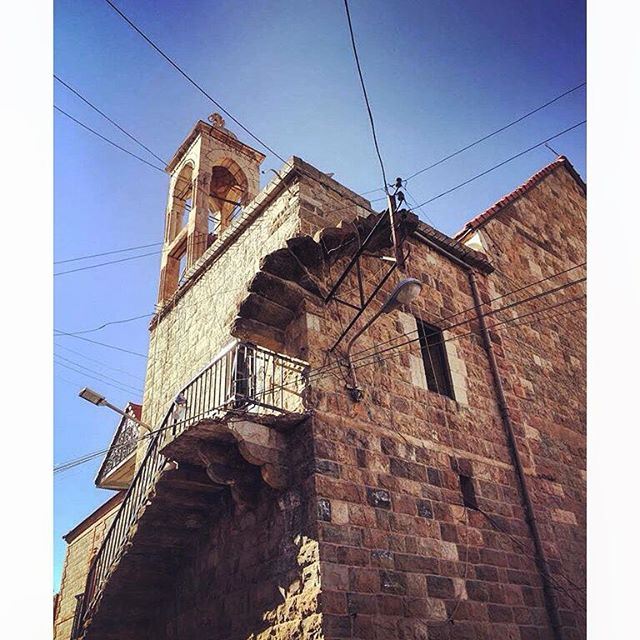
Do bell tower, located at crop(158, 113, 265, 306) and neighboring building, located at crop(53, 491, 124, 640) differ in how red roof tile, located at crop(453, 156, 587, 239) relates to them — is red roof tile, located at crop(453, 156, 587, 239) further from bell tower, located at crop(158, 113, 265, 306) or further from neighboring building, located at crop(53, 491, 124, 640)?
neighboring building, located at crop(53, 491, 124, 640)

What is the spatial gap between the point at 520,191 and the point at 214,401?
9820mm

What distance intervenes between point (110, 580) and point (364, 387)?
13.9ft

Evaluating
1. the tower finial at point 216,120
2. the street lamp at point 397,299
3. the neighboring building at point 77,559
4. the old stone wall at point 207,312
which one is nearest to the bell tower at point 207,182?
the tower finial at point 216,120

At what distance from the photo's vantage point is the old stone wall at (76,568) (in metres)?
12.8

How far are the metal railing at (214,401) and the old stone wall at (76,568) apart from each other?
534 cm

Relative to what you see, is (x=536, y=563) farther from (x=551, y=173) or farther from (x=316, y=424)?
(x=551, y=173)

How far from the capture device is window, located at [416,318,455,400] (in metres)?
8.05

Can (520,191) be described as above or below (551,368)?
above

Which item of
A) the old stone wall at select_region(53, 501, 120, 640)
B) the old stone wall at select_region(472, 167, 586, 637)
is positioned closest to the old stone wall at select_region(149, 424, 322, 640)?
the old stone wall at select_region(472, 167, 586, 637)

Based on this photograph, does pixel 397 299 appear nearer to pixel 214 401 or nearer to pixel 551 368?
pixel 214 401

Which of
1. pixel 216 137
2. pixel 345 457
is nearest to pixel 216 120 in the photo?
pixel 216 137

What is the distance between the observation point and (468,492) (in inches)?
286

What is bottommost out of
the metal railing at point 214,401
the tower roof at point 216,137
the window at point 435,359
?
the metal railing at point 214,401

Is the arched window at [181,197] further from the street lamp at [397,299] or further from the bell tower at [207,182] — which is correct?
the street lamp at [397,299]
